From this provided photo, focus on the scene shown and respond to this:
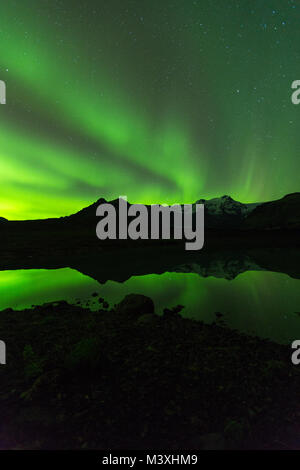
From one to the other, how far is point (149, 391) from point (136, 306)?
6.63m

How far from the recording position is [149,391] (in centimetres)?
619

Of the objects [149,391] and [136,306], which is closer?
[149,391]

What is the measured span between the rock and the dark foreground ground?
90.6 inches

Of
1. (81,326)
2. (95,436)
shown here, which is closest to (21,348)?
(81,326)

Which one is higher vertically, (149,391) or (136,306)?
(136,306)

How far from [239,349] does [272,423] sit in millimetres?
3308

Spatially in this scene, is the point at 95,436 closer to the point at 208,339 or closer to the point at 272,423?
the point at 272,423

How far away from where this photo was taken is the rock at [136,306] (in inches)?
492

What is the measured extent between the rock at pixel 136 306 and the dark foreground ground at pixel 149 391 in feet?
7.55

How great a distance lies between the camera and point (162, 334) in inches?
385

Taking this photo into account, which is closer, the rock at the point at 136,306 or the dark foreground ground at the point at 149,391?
the dark foreground ground at the point at 149,391

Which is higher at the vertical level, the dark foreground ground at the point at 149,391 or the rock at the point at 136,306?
the rock at the point at 136,306

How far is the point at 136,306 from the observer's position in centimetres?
1277

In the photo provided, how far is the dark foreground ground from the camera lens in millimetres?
4863
